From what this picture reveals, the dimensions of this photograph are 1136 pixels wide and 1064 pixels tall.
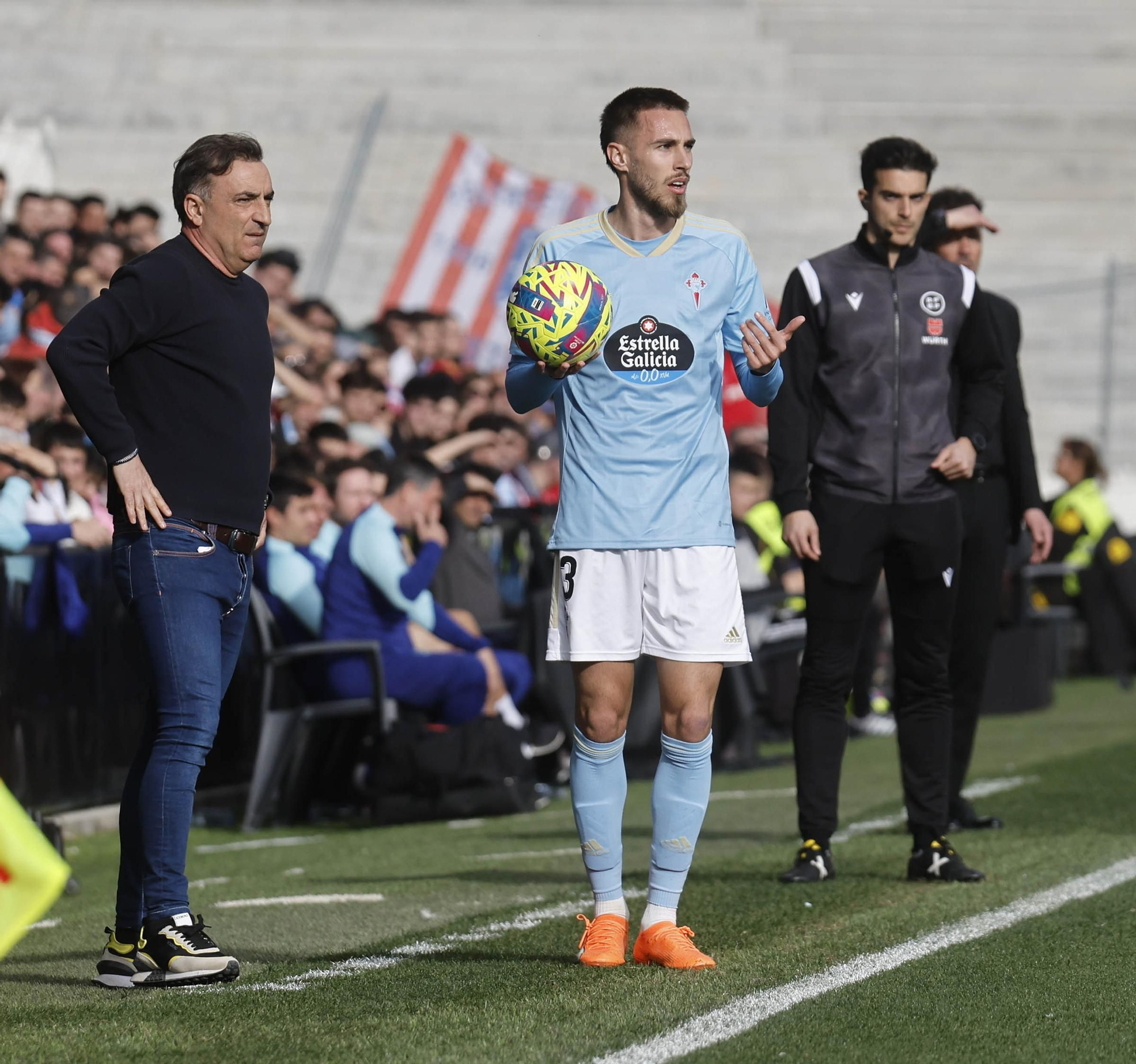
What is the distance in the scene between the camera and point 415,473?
10.1 m

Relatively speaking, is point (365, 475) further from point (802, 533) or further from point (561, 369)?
point (561, 369)

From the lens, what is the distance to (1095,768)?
10.4 m

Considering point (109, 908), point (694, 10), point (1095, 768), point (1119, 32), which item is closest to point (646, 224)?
point (109, 908)

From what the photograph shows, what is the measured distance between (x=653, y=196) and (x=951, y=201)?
2.91 meters

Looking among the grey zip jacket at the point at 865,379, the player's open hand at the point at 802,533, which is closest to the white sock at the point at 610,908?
the player's open hand at the point at 802,533

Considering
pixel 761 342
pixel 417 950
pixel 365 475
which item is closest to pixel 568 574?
pixel 761 342

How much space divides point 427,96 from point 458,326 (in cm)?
1171

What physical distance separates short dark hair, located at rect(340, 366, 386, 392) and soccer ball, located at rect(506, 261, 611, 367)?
7.75m

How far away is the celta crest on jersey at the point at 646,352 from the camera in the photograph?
213 inches

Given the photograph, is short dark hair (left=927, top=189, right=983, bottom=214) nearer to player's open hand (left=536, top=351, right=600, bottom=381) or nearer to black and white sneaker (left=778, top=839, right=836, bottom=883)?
black and white sneaker (left=778, top=839, right=836, bottom=883)

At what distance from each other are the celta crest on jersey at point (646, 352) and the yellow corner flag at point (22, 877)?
6.82ft

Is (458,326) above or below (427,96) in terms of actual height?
below

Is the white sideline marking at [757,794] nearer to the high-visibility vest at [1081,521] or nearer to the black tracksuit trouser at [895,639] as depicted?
the black tracksuit trouser at [895,639]

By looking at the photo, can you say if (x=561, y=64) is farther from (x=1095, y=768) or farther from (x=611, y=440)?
(x=611, y=440)
